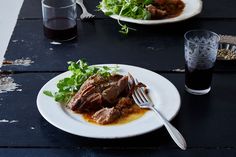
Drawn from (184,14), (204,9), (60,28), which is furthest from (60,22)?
(204,9)

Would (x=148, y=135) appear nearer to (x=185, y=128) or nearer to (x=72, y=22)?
(x=185, y=128)

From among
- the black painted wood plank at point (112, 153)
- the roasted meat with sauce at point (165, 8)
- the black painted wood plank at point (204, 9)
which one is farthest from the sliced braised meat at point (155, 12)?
the black painted wood plank at point (112, 153)

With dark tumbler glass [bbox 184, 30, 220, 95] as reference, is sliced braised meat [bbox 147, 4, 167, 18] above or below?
below

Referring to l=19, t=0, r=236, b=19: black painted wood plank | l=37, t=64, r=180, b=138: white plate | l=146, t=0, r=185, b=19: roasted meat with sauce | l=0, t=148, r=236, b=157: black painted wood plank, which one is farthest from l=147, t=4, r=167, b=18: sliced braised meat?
l=0, t=148, r=236, b=157: black painted wood plank

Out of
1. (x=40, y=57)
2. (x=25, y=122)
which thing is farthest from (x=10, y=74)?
(x=25, y=122)

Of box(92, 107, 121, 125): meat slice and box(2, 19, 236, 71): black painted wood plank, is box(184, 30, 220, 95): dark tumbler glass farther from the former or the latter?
box(92, 107, 121, 125): meat slice

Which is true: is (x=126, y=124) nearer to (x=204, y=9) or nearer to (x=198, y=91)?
(x=198, y=91)
